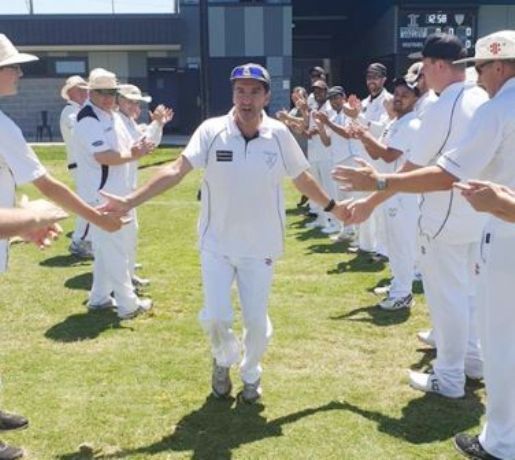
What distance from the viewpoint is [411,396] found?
5512 millimetres

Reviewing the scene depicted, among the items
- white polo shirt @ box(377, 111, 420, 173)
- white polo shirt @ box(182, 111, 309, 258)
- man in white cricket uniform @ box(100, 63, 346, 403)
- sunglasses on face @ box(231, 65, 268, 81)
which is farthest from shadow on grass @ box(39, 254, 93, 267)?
sunglasses on face @ box(231, 65, 268, 81)

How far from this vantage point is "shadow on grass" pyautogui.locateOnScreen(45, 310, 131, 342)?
6969mm

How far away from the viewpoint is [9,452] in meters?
4.57

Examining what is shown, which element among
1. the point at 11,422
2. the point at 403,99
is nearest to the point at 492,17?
the point at 403,99

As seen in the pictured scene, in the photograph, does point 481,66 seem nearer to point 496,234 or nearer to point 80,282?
point 496,234

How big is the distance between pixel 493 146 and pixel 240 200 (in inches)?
66.6

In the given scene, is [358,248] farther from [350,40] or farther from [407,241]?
[350,40]

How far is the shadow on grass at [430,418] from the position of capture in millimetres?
4902

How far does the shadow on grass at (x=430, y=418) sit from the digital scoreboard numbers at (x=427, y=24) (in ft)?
87.9

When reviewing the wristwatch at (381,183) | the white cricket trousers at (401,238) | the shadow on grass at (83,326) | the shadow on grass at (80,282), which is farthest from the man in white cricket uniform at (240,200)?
the shadow on grass at (80,282)

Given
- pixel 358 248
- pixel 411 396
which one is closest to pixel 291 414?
pixel 411 396

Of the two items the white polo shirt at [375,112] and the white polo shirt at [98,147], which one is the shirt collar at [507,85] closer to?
the white polo shirt at [98,147]

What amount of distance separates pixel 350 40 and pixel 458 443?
38.9 m

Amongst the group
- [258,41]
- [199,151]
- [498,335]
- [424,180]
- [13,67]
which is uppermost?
[258,41]
